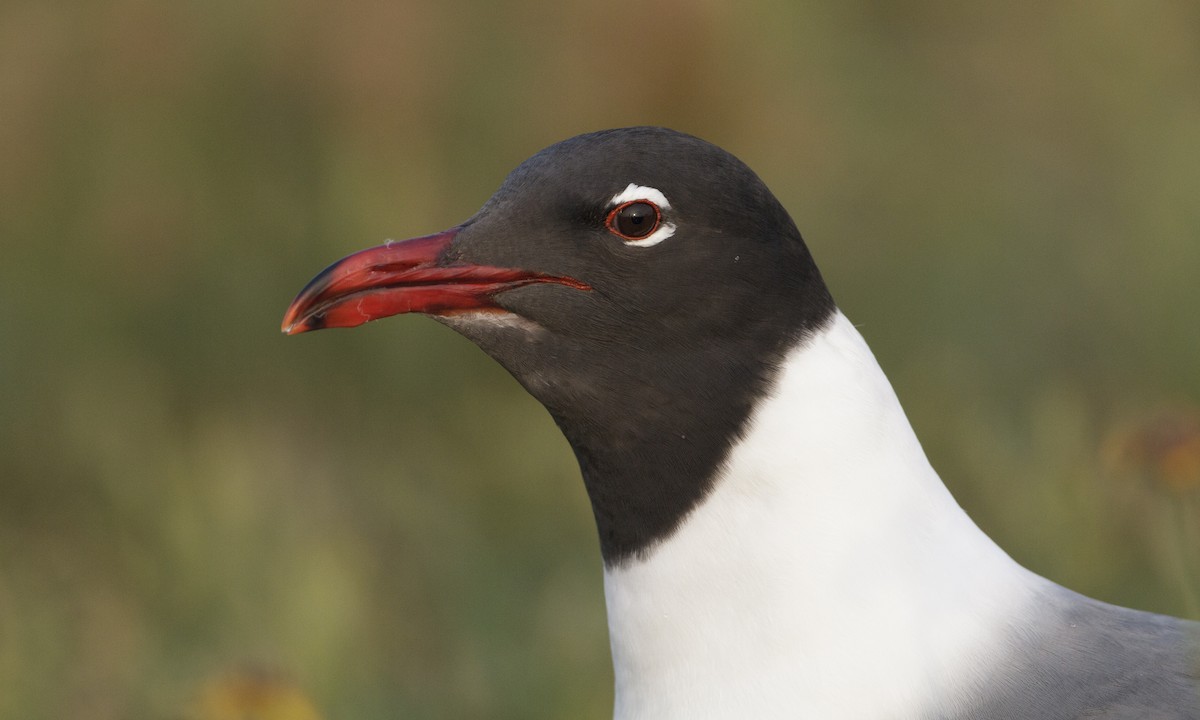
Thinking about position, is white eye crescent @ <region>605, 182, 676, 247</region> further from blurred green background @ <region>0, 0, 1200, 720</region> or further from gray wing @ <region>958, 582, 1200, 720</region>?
blurred green background @ <region>0, 0, 1200, 720</region>

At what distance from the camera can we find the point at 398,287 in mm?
2416

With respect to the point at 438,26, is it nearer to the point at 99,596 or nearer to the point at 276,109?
the point at 276,109

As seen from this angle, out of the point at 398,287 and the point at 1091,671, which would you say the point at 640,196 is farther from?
the point at 1091,671

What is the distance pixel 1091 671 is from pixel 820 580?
15.4 inches

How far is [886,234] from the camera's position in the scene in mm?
6262

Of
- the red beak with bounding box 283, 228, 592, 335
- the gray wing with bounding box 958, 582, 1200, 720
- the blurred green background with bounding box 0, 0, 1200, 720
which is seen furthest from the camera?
the blurred green background with bounding box 0, 0, 1200, 720

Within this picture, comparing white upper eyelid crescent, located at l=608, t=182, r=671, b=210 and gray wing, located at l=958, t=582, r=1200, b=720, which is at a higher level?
white upper eyelid crescent, located at l=608, t=182, r=671, b=210

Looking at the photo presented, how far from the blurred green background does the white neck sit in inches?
37.1

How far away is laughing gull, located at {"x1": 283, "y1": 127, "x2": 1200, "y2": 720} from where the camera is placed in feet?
7.56

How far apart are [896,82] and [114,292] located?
3332mm

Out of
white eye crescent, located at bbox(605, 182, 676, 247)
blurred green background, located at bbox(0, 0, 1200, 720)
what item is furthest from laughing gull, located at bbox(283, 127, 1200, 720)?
blurred green background, located at bbox(0, 0, 1200, 720)

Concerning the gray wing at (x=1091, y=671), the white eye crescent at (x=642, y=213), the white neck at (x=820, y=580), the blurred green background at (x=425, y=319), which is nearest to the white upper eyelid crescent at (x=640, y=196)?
the white eye crescent at (x=642, y=213)

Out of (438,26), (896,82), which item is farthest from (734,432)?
(896,82)

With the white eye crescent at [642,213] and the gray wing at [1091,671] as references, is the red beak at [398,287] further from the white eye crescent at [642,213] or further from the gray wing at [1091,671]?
the gray wing at [1091,671]
